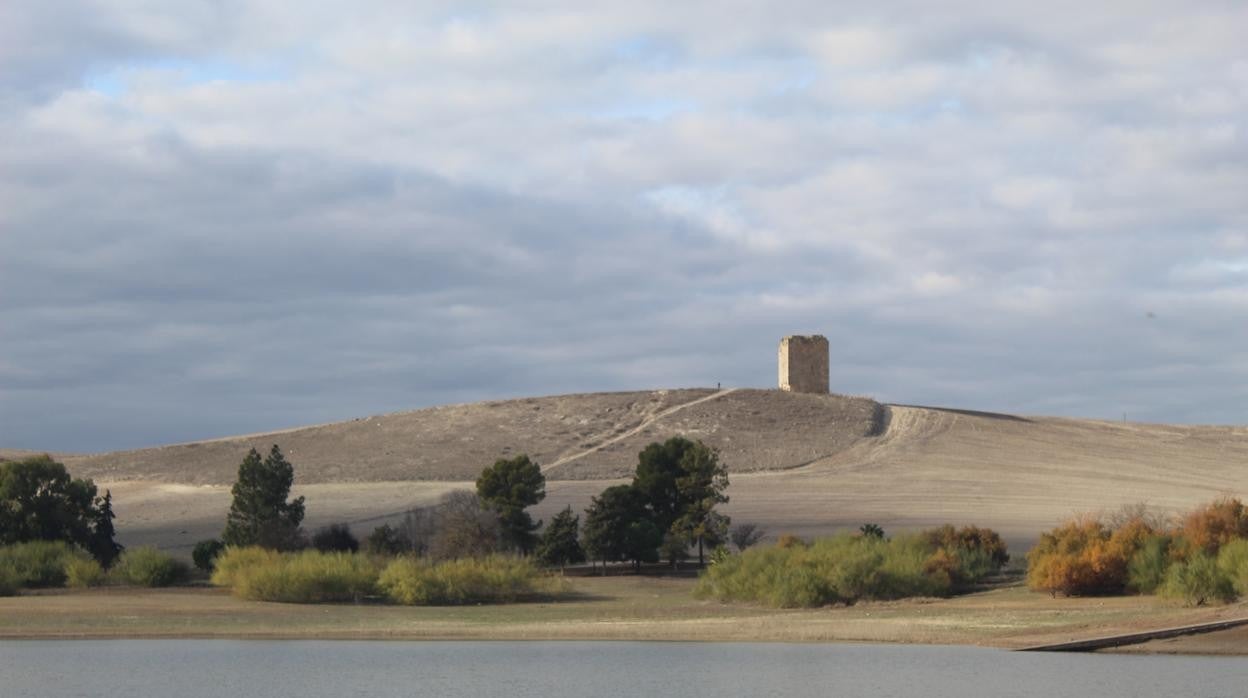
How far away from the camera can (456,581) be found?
50.8 metres

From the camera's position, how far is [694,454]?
6359 cm

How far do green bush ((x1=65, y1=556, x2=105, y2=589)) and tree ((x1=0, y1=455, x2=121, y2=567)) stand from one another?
4.11 meters

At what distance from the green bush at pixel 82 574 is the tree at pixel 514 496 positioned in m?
14.2

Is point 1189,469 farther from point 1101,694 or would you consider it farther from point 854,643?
point 1101,694

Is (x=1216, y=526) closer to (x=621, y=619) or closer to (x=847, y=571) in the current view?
(x=847, y=571)

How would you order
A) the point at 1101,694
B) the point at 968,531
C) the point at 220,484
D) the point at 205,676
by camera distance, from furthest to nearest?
1. the point at 220,484
2. the point at 968,531
3. the point at 205,676
4. the point at 1101,694

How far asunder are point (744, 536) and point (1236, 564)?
86.6 feet

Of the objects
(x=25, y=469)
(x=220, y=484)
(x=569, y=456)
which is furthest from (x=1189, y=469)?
(x=25, y=469)

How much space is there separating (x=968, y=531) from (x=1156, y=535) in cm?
1135

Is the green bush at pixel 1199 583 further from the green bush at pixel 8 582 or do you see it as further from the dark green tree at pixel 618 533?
the green bush at pixel 8 582

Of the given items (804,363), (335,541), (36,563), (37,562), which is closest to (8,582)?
(36,563)

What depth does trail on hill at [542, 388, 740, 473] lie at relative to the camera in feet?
289

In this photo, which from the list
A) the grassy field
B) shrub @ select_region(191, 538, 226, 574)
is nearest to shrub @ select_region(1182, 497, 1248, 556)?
the grassy field

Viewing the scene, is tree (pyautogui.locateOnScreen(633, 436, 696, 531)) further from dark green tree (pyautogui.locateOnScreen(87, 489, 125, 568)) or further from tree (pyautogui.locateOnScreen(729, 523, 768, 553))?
dark green tree (pyautogui.locateOnScreen(87, 489, 125, 568))
